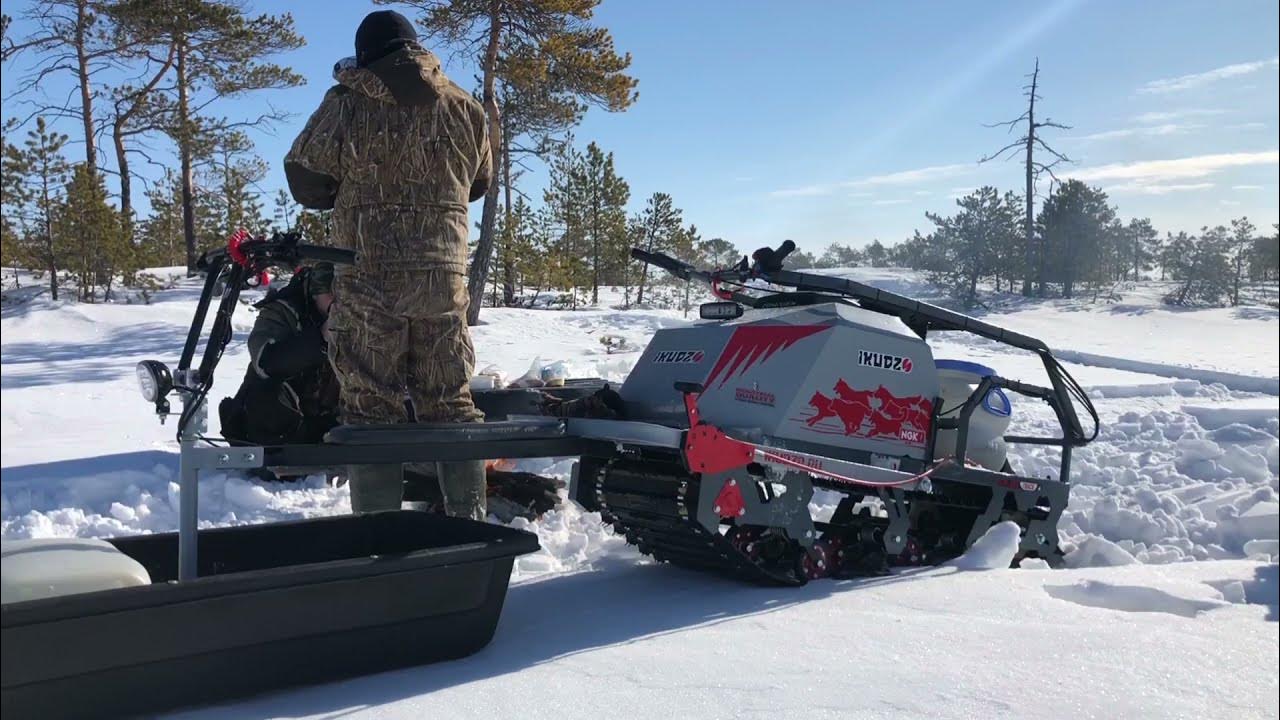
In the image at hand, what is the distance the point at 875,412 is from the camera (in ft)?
13.6

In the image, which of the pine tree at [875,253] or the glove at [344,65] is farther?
the pine tree at [875,253]

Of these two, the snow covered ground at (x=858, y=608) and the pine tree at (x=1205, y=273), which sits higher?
the pine tree at (x=1205, y=273)

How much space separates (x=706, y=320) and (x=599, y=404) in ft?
2.04

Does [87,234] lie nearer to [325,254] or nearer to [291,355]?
[291,355]

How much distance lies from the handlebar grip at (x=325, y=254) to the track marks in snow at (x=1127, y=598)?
286cm

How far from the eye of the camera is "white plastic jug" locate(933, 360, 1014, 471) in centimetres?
478

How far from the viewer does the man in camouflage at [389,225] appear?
135 inches

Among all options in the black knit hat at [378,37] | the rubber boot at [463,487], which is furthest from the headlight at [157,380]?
the black knit hat at [378,37]

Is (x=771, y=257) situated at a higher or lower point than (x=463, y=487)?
higher

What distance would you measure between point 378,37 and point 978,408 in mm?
3215

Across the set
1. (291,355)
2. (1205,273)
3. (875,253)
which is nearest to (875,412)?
(291,355)

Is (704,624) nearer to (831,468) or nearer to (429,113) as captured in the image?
(831,468)

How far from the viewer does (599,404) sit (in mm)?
4059

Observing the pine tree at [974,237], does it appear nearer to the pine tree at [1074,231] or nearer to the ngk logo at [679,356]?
the pine tree at [1074,231]
